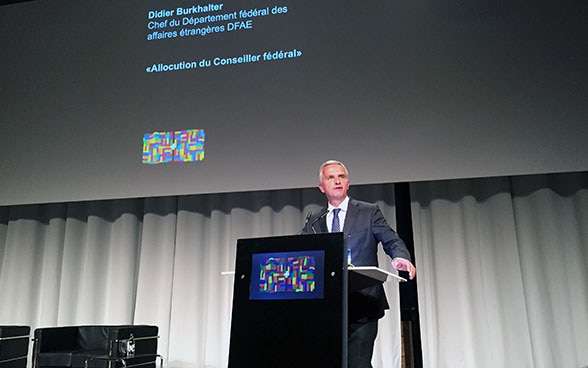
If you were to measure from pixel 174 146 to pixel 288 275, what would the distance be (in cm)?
255

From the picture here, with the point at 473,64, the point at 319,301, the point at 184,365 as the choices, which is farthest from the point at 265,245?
the point at 184,365

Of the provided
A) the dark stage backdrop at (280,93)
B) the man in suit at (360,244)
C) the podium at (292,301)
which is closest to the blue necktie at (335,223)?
the man in suit at (360,244)

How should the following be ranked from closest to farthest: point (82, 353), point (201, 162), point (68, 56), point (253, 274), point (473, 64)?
point (253, 274)
point (82, 353)
point (473, 64)
point (201, 162)
point (68, 56)

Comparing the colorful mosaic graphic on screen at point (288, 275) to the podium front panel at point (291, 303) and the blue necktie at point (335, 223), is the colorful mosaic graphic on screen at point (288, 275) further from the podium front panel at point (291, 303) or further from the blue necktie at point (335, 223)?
the blue necktie at point (335, 223)

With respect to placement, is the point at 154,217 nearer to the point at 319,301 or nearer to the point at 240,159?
the point at 240,159

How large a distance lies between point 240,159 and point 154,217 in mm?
1128

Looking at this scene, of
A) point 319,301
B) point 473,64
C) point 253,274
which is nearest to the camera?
point 319,301

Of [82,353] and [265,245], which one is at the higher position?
[265,245]

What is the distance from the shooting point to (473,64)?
12.5 feet

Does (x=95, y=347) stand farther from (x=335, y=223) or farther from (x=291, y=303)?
(x=291, y=303)

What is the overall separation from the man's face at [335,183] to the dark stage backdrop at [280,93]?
1.24 meters

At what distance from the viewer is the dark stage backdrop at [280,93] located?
3.71 metres

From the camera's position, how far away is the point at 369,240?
2.47 meters

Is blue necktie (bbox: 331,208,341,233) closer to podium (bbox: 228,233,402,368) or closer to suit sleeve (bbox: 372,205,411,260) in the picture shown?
suit sleeve (bbox: 372,205,411,260)
